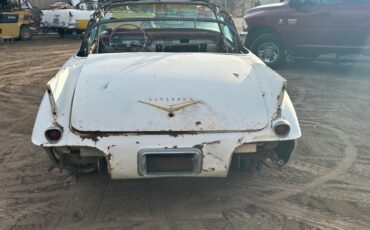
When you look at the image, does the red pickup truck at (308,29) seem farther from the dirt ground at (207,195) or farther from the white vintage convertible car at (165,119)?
the white vintage convertible car at (165,119)

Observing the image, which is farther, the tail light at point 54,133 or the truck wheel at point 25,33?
the truck wheel at point 25,33

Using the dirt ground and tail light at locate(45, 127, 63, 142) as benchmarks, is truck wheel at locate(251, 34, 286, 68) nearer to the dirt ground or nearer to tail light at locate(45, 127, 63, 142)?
the dirt ground

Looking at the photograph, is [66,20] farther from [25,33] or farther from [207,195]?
[207,195]

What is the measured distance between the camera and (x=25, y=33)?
17.9 metres

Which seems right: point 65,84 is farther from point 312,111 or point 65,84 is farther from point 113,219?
point 312,111

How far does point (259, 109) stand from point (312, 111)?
3.36 meters

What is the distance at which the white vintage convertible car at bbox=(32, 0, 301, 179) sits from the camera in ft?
10.6

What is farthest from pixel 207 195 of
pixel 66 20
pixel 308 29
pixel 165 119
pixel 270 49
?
pixel 66 20

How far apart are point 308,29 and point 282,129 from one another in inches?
267

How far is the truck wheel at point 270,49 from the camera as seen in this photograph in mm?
10000

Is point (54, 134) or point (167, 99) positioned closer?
point (54, 134)

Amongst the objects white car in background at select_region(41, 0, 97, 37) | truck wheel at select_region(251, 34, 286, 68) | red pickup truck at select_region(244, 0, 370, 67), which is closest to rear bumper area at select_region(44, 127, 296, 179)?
red pickup truck at select_region(244, 0, 370, 67)

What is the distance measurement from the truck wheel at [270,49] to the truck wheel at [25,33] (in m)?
Answer: 11.2

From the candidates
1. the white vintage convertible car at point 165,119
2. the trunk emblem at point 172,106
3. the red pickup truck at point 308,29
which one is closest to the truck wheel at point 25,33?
the red pickup truck at point 308,29
